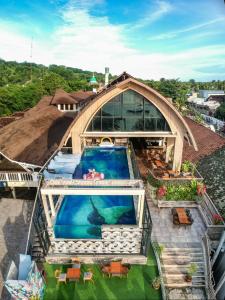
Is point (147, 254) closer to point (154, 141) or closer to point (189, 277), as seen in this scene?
point (189, 277)

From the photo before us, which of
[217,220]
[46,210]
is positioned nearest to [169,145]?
[217,220]

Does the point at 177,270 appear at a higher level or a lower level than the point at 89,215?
lower

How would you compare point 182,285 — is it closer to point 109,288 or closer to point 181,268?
point 181,268

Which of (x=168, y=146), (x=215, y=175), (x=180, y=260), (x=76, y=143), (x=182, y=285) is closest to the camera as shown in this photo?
(x=182, y=285)

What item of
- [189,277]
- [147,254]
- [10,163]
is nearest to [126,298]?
[147,254]

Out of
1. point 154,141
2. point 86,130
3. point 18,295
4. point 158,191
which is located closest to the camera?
point 18,295

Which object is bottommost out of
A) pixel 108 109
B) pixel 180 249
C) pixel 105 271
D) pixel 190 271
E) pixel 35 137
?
pixel 190 271

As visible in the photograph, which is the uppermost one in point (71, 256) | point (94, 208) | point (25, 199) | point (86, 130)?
point (86, 130)

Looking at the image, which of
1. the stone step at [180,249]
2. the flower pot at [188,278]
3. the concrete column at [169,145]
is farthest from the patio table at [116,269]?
the concrete column at [169,145]
